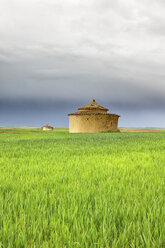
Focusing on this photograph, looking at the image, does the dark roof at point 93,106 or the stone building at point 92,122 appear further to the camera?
the dark roof at point 93,106

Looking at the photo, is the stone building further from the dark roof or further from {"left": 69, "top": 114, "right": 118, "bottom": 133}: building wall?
the dark roof

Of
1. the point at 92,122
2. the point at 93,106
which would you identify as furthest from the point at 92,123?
the point at 93,106

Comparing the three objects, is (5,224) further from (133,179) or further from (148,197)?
(133,179)

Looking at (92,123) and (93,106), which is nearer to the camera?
(92,123)

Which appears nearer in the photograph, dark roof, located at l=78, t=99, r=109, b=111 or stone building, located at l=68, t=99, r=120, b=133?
stone building, located at l=68, t=99, r=120, b=133

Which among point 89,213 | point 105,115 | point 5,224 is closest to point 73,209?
point 89,213

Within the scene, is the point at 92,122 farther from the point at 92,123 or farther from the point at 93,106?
the point at 93,106

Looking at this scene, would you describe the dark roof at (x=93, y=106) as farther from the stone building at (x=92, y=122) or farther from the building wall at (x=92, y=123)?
the building wall at (x=92, y=123)

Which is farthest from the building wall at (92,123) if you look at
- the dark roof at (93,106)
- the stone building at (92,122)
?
the dark roof at (93,106)

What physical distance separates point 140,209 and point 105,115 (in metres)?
30.8

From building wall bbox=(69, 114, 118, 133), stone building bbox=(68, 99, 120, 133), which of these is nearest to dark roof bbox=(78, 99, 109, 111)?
stone building bbox=(68, 99, 120, 133)

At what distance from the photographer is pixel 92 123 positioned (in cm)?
3259

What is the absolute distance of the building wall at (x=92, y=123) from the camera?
106ft

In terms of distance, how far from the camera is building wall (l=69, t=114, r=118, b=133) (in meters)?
32.4
